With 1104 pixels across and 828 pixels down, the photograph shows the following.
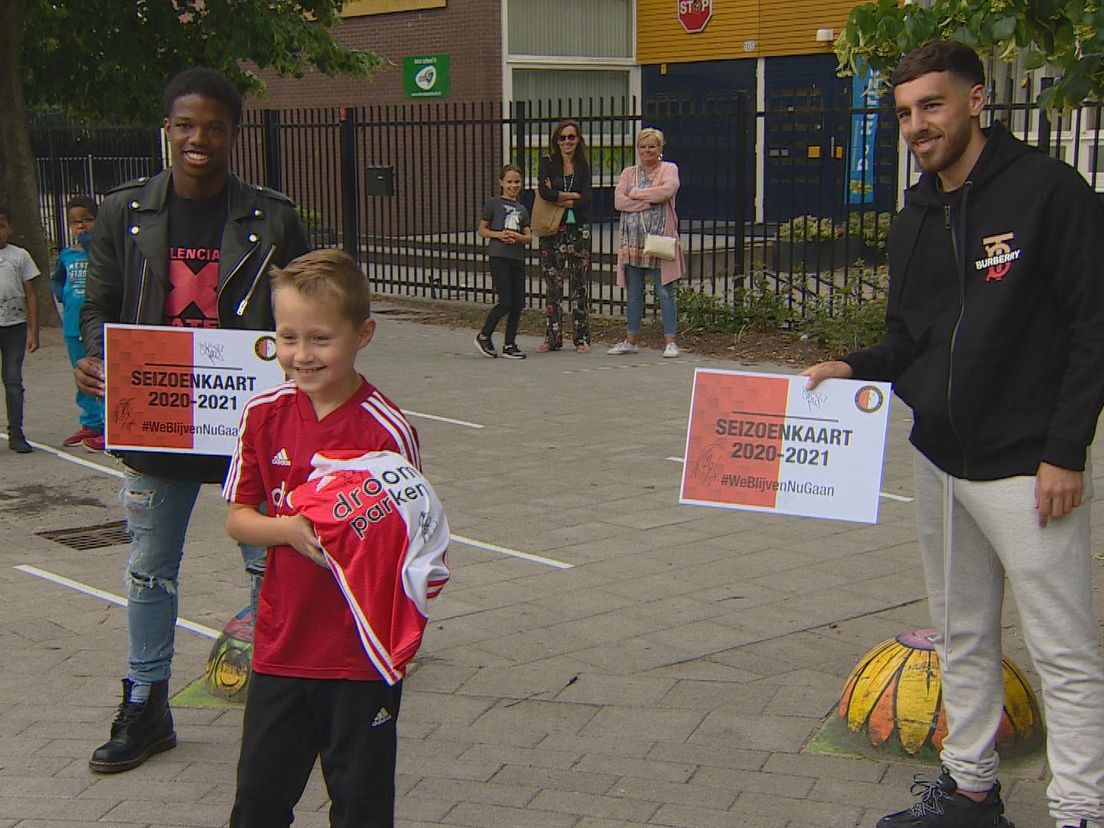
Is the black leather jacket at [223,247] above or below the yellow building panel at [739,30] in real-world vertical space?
below

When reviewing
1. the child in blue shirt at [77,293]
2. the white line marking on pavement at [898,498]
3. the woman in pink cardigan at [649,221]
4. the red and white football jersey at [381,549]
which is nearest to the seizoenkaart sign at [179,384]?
the red and white football jersey at [381,549]

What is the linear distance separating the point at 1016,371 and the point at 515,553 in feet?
11.9

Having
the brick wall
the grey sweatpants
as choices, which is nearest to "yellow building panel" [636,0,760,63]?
the brick wall

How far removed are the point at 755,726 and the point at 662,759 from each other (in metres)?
0.41

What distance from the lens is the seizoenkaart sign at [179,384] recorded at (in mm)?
4164

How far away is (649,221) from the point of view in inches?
497

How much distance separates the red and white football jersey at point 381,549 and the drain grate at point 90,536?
4417mm

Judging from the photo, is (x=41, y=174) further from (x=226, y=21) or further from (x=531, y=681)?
(x=531, y=681)

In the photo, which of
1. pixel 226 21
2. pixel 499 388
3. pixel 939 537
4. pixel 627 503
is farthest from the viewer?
pixel 226 21

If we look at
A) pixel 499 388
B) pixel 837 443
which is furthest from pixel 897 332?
pixel 499 388

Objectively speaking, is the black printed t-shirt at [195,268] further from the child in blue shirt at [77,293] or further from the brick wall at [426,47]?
the brick wall at [426,47]

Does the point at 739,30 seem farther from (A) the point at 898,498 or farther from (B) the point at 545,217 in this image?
(A) the point at 898,498

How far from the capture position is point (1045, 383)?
3.44 meters

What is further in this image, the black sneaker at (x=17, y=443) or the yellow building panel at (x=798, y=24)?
the yellow building panel at (x=798, y=24)
